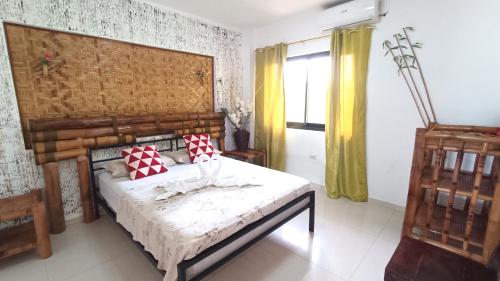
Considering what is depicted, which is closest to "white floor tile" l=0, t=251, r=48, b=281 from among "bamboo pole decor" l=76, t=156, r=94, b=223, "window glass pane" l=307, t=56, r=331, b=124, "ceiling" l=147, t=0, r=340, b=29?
"bamboo pole decor" l=76, t=156, r=94, b=223

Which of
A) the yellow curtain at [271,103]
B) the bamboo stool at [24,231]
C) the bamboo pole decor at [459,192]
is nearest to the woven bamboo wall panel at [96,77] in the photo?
the bamboo stool at [24,231]

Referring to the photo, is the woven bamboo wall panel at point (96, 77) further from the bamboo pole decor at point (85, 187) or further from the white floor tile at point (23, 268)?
the white floor tile at point (23, 268)

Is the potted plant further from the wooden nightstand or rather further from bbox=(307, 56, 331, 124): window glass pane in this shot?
bbox=(307, 56, 331, 124): window glass pane

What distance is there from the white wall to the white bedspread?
48.8 inches

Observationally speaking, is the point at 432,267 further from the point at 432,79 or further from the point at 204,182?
the point at 432,79

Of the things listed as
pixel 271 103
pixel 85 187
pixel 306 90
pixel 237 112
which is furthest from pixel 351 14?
pixel 85 187

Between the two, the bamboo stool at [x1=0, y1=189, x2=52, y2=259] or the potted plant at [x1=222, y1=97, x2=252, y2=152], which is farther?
the potted plant at [x1=222, y1=97, x2=252, y2=152]

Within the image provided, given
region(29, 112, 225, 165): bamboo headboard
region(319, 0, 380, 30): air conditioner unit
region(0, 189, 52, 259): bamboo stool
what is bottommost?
region(0, 189, 52, 259): bamboo stool

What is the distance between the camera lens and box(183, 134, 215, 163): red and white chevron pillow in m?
2.98

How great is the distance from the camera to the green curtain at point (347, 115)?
2.75 meters

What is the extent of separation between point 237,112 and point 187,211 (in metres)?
2.33

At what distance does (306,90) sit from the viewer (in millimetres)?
3488

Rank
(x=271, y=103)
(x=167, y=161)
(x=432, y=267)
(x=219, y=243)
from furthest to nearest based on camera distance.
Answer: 1. (x=271, y=103)
2. (x=167, y=161)
3. (x=219, y=243)
4. (x=432, y=267)

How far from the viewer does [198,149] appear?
3.04 m
